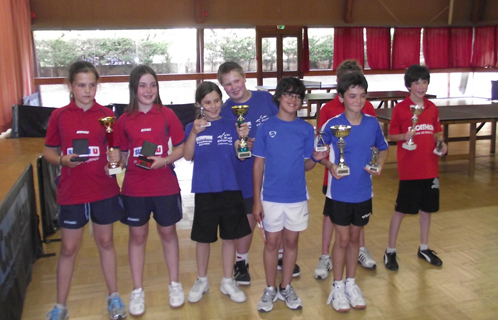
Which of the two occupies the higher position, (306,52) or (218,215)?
(306,52)

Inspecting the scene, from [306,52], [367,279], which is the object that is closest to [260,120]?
[367,279]

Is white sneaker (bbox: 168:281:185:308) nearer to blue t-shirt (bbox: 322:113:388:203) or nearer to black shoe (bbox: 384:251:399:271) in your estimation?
blue t-shirt (bbox: 322:113:388:203)

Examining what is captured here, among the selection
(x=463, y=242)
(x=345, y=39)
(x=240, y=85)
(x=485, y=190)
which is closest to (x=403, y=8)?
(x=345, y=39)

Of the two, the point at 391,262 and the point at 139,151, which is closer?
the point at 139,151

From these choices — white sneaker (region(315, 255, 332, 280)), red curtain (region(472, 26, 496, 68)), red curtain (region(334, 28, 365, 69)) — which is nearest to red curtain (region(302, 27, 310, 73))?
red curtain (region(334, 28, 365, 69))

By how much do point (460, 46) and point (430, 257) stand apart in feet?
51.5

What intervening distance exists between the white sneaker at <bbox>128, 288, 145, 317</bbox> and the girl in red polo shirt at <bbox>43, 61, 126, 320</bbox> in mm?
438

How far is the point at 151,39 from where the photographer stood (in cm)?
→ 1452

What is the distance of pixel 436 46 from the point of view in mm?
16734

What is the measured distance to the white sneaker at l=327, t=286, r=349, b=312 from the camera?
2.91 metres

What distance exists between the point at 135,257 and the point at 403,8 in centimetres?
1587

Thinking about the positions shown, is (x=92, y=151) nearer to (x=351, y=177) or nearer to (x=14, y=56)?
(x=351, y=177)

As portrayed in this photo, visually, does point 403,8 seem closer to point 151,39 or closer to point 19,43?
point 151,39

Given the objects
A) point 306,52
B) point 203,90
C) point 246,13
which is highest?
point 246,13
